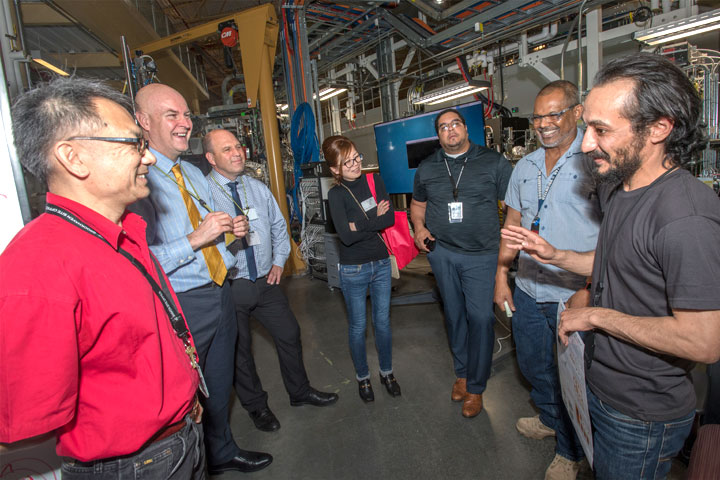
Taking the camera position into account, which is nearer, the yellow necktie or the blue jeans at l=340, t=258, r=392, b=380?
the yellow necktie

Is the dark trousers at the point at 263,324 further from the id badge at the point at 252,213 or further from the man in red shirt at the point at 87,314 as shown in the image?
the man in red shirt at the point at 87,314

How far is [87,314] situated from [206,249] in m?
0.92

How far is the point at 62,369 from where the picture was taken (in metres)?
0.76

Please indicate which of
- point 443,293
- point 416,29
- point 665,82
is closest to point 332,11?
point 416,29

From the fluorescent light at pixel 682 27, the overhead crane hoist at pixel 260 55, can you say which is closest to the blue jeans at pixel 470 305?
the fluorescent light at pixel 682 27

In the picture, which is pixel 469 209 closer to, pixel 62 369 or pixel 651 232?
pixel 651 232

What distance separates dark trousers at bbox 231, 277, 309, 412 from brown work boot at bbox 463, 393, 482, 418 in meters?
1.13

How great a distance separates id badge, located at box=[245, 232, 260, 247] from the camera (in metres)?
2.28

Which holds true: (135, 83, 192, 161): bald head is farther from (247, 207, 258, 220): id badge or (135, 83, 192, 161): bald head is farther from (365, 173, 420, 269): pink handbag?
(365, 173, 420, 269): pink handbag

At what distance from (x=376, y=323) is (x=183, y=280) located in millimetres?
1358

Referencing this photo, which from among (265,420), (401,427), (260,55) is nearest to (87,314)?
(265,420)

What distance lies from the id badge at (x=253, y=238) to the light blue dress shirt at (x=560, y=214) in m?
1.54

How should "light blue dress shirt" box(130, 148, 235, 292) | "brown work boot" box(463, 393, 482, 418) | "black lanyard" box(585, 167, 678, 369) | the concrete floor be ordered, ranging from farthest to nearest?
"brown work boot" box(463, 393, 482, 418), the concrete floor, "light blue dress shirt" box(130, 148, 235, 292), "black lanyard" box(585, 167, 678, 369)

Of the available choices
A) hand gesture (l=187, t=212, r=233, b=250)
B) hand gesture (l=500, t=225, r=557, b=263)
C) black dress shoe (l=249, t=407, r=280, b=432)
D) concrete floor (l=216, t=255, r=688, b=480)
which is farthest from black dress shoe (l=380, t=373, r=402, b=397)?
hand gesture (l=187, t=212, r=233, b=250)
